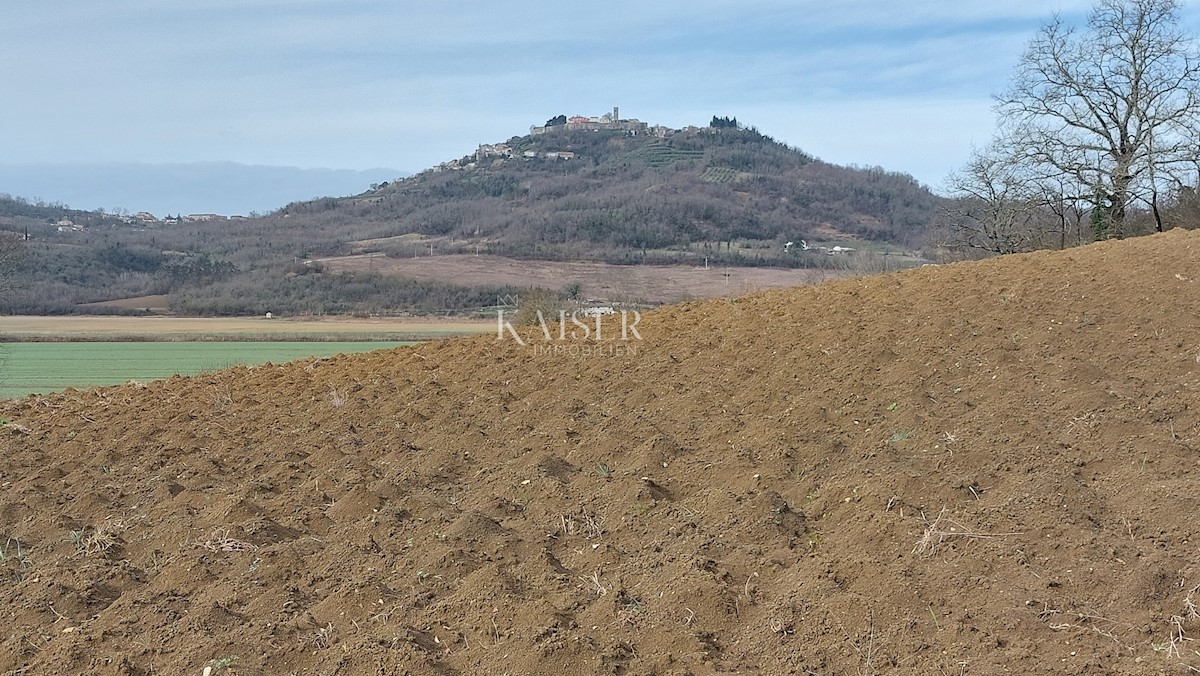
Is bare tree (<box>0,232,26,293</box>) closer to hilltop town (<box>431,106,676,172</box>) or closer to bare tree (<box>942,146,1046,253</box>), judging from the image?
bare tree (<box>942,146,1046,253</box>)

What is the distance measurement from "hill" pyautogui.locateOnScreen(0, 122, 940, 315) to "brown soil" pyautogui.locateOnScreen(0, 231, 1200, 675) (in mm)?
39643

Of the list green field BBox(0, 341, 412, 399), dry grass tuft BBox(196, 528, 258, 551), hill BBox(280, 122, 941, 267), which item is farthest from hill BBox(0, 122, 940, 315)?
dry grass tuft BBox(196, 528, 258, 551)

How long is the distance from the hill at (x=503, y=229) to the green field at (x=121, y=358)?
20435 millimetres

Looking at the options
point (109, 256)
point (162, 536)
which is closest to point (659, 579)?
point (162, 536)

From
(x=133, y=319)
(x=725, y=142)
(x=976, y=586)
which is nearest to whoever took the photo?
(x=976, y=586)

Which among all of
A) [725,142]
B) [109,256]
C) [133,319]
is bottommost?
[133,319]

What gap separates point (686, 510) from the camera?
16.7 feet

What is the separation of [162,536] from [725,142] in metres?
169

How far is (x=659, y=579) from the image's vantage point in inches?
170

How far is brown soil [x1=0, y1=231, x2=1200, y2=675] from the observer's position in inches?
147

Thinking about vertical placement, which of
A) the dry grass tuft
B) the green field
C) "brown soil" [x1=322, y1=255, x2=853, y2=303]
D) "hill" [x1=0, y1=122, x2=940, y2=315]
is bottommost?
the green field

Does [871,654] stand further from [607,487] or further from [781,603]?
[607,487]

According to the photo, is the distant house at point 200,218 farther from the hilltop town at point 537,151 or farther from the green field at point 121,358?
the green field at point 121,358

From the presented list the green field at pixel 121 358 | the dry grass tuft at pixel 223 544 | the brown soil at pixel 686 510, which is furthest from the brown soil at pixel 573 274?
the dry grass tuft at pixel 223 544
